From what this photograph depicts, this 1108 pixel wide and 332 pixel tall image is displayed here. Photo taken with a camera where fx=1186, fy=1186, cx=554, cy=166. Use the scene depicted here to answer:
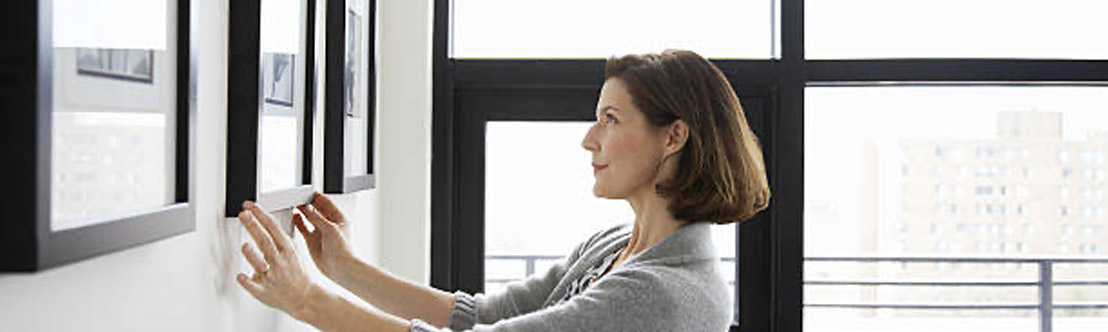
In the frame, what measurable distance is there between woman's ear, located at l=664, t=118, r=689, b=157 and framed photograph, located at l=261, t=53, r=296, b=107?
55 centimetres

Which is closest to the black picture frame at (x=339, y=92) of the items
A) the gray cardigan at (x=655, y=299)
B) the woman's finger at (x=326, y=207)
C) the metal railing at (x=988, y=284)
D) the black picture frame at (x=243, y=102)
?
the woman's finger at (x=326, y=207)

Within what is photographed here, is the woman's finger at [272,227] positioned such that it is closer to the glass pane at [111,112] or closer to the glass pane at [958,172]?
the glass pane at [111,112]

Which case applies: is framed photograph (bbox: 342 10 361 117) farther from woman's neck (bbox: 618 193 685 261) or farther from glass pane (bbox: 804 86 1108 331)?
glass pane (bbox: 804 86 1108 331)

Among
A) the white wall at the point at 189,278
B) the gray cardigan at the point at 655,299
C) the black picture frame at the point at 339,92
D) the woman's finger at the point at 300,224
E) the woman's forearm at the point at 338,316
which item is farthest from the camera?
the black picture frame at the point at 339,92

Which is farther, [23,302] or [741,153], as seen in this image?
[741,153]

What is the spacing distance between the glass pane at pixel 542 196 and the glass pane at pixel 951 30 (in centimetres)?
57

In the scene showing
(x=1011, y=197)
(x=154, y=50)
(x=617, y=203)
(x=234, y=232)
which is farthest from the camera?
(x=1011, y=197)

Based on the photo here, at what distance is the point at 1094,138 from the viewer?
324cm

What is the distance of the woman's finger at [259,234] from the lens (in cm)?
133

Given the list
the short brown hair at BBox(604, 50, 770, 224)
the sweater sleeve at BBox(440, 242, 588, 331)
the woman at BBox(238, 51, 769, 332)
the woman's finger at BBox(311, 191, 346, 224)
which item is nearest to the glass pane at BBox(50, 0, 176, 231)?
the woman at BBox(238, 51, 769, 332)

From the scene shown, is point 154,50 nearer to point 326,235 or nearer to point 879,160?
point 326,235

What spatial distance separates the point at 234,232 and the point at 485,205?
1.62 metres

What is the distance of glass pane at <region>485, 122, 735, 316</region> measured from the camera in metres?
3.04

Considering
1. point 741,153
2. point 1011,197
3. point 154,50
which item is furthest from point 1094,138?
point 154,50
